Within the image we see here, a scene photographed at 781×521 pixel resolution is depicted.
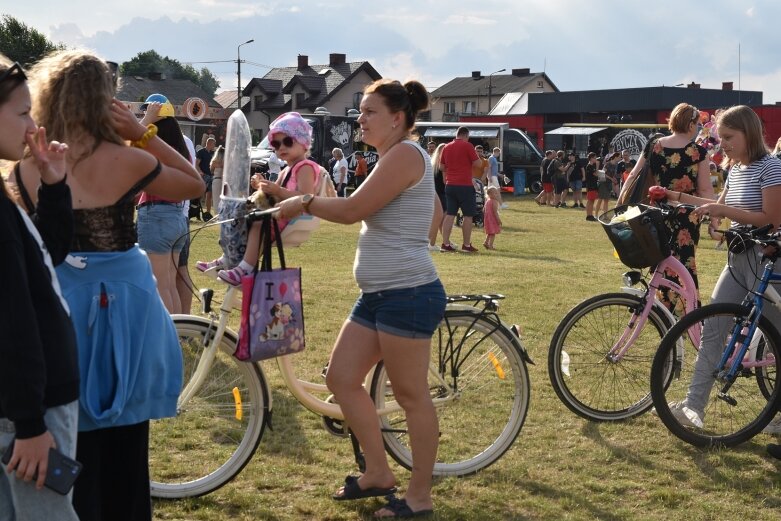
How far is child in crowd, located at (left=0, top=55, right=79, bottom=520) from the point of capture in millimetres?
2299

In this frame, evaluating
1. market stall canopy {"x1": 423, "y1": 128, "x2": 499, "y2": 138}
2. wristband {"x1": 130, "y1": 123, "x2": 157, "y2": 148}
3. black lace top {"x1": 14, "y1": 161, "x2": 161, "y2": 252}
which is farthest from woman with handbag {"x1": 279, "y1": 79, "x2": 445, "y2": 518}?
market stall canopy {"x1": 423, "y1": 128, "x2": 499, "y2": 138}

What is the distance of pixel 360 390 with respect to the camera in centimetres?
446

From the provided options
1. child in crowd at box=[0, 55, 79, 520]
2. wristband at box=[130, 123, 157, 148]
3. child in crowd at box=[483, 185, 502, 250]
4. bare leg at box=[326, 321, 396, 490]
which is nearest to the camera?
child in crowd at box=[0, 55, 79, 520]

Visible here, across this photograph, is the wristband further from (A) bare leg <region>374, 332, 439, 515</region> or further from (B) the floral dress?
(B) the floral dress

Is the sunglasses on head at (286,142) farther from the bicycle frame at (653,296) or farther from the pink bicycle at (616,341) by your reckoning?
the bicycle frame at (653,296)

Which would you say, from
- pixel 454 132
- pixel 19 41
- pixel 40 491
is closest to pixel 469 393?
pixel 40 491

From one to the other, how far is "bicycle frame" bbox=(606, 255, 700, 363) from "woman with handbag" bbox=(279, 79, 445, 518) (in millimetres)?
2049

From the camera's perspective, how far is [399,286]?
13.8ft

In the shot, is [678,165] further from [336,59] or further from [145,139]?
[336,59]

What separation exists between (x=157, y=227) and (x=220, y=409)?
2.49 metres

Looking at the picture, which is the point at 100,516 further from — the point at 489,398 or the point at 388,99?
the point at 489,398

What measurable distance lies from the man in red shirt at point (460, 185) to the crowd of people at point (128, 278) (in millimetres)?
10331

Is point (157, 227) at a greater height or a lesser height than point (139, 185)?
lesser

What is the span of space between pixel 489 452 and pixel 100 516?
7.79 ft
